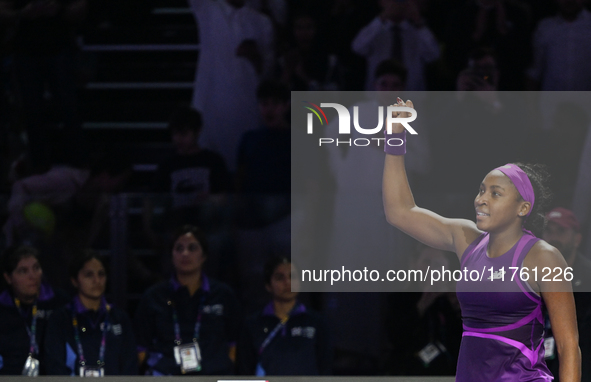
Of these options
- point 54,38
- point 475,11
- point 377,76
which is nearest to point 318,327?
point 377,76

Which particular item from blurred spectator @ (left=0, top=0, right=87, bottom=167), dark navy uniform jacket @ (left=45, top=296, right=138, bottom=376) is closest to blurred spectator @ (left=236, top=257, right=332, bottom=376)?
dark navy uniform jacket @ (left=45, top=296, right=138, bottom=376)

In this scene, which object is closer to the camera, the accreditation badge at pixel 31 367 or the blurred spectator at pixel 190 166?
the accreditation badge at pixel 31 367

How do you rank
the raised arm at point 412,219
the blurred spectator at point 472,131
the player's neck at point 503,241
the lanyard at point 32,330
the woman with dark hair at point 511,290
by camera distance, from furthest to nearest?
1. the lanyard at point 32,330
2. the blurred spectator at point 472,131
3. the raised arm at point 412,219
4. the player's neck at point 503,241
5. the woman with dark hair at point 511,290

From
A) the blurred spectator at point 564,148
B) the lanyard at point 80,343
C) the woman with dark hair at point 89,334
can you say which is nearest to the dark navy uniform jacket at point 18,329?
the woman with dark hair at point 89,334

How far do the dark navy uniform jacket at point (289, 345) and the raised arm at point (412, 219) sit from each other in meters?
1.36

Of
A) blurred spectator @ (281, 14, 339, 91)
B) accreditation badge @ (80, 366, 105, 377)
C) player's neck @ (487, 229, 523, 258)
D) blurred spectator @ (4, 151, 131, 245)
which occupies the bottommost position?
accreditation badge @ (80, 366, 105, 377)

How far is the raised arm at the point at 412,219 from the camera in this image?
11.3 ft

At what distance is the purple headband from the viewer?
331cm

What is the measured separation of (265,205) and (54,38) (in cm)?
226

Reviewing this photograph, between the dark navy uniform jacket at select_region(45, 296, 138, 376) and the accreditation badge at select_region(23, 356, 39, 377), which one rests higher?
the dark navy uniform jacket at select_region(45, 296, 138, 376)

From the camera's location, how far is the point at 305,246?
15.9ft

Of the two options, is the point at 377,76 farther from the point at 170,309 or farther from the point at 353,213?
the point at 170,309

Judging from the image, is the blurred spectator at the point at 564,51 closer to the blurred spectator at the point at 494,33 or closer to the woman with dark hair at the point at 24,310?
the blurred spectator at the point at 494,33

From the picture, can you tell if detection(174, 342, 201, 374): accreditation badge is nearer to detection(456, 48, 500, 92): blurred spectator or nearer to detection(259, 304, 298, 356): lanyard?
detection(259, 304, 298, 356): lanyard
